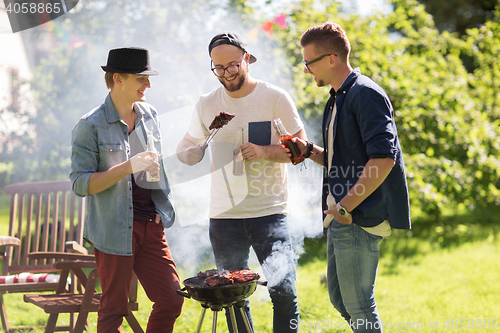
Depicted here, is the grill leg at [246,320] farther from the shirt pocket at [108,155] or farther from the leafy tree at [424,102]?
the leafy tree at [424,102]

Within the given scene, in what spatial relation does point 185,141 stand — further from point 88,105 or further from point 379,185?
point 88,105

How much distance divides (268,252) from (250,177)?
50 centimetres

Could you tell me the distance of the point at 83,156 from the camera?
99.7 inches

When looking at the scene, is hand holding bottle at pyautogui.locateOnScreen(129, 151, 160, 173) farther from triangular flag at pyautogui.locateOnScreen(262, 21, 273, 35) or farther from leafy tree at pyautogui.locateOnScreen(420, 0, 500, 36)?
leafy tree at pyautogui.locateOnScreen(420, 0, 500, 36)

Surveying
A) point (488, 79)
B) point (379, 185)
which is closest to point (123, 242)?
point (379, 185)

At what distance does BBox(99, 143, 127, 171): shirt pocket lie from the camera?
2.60 metres

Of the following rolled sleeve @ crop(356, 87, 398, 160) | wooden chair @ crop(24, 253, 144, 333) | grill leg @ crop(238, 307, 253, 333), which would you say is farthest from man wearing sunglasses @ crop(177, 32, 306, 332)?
wooden chair @ crop(24, 253, 144, 333)

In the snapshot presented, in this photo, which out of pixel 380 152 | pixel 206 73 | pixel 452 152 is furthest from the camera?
pixel 452 152

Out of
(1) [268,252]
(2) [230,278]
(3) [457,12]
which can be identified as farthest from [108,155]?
(3) [457,12]

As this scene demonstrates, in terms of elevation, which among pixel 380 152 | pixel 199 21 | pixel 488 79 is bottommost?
pixel 380 152

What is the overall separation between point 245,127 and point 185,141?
0.46m

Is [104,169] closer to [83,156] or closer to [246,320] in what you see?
[83,156]

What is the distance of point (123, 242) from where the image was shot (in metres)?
2.58

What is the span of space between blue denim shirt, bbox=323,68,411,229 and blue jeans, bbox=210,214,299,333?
0.59m
